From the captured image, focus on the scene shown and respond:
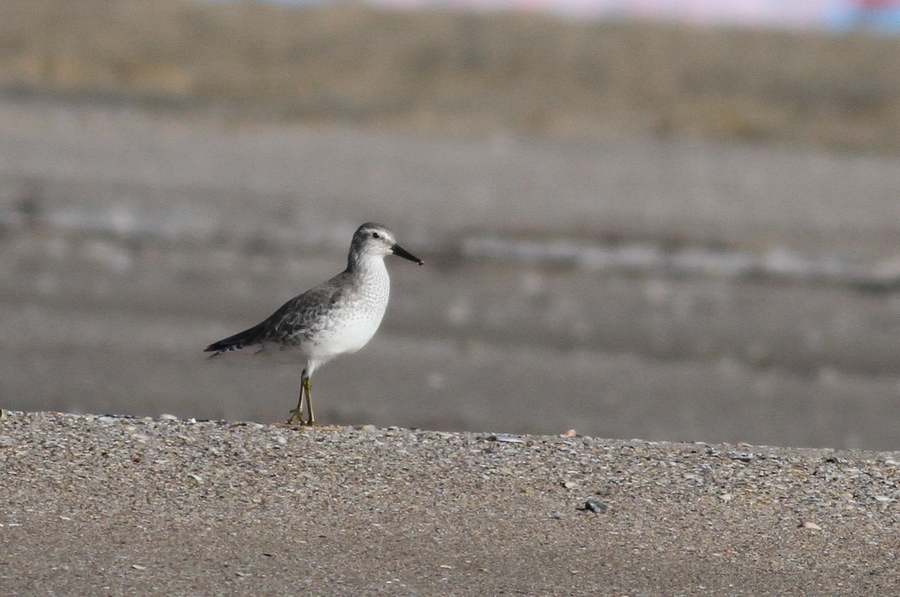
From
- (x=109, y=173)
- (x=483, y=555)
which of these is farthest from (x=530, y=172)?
(x=483, y=555)

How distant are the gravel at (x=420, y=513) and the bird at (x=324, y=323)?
38cm

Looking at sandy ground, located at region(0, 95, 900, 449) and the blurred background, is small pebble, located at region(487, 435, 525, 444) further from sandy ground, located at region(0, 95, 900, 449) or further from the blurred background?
the blurred background

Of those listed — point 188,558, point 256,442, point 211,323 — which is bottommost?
point 188,558

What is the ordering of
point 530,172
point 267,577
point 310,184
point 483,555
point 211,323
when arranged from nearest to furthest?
point 267,577 → point 483,555 → point 211,323 → point 310,184 → point 530,172

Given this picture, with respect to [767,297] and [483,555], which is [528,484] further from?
[767,297]

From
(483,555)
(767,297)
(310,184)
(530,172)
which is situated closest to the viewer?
(483,555)

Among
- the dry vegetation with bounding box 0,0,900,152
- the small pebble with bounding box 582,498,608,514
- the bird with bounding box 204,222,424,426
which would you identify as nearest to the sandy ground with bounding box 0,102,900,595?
the small pebble with bounding box 582,498,608,514

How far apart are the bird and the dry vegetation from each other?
1484 cm

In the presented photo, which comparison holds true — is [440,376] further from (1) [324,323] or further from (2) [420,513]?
(2) [420,513]

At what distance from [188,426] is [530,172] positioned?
12246 mm

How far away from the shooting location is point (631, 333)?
40.7ft

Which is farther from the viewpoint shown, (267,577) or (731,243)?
(731,243)

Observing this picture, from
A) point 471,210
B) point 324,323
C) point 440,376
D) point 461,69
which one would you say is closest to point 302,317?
point 324,323

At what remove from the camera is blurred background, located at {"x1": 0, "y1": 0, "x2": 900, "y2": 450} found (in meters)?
10.7
